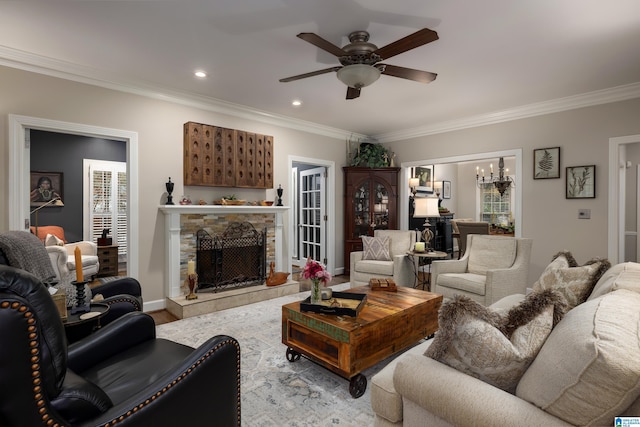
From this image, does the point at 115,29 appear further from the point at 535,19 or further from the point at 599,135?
the point at 599,135

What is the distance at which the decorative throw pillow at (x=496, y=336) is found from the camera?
1.17m

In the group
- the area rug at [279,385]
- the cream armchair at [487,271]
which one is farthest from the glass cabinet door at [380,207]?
the area rug at [279,385]

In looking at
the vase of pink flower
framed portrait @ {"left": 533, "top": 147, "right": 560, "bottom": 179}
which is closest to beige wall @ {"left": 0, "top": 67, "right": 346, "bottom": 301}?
the vase of pink flower

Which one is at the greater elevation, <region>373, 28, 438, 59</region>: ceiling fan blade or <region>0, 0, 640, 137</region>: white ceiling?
<region>0, 0, 640, 137</region>: white ceiling

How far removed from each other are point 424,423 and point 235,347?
2.77 ft

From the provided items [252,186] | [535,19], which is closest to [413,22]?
[535,19]

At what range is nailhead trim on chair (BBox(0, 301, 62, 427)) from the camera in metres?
0.83

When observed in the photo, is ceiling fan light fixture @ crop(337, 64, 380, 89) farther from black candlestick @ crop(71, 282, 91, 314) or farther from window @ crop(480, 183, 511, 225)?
window @ crop(480, 183, 511, 225)

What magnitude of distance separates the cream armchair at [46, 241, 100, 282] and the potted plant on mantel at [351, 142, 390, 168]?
4.39 metres

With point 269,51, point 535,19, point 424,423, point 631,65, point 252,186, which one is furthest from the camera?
point 252,186

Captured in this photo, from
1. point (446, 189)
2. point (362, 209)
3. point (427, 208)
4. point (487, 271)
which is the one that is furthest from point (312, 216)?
point (446, 189)

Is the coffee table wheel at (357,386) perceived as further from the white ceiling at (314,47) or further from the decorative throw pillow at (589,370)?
the white ceiling at (314,47)

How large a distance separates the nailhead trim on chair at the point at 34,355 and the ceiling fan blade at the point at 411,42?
2.28m

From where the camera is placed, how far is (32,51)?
2.97 meters
